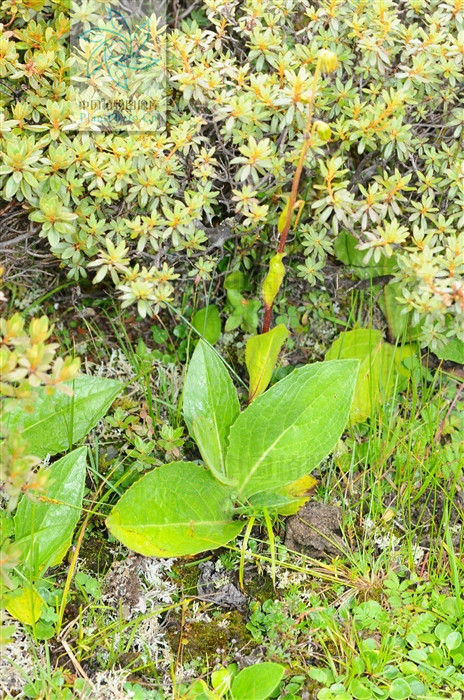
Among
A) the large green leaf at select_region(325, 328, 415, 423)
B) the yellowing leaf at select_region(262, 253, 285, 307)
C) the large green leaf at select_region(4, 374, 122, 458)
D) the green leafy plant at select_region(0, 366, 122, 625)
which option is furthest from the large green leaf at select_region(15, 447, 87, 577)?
the large green leaf at select_region(325, 328, 415, 423)

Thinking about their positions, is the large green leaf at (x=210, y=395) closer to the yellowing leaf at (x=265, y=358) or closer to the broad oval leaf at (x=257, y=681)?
the yellowing leaf at (x=265, y=358)

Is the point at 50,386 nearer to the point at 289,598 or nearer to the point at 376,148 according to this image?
the point at 289,598

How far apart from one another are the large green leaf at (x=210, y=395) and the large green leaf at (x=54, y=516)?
43 centimetres

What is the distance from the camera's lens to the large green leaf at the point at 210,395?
2.51 meters

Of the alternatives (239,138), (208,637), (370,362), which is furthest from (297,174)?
(208,637)

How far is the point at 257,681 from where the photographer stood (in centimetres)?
196

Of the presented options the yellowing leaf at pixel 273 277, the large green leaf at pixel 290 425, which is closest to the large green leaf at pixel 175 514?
the large green leaf at pixel 290 425

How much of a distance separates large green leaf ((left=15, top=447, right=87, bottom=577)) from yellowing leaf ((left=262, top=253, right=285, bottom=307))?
856 millimetres

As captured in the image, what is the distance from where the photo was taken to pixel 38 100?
2.45 metres

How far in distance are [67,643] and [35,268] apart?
1.46 metres

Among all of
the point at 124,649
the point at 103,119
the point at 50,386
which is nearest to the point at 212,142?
the point at 103,119

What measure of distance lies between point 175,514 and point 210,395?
0.46 metres

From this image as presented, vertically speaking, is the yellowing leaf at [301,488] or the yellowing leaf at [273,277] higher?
the yellowing leaf at [273,277]

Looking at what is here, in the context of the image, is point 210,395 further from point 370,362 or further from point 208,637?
point 208,637
